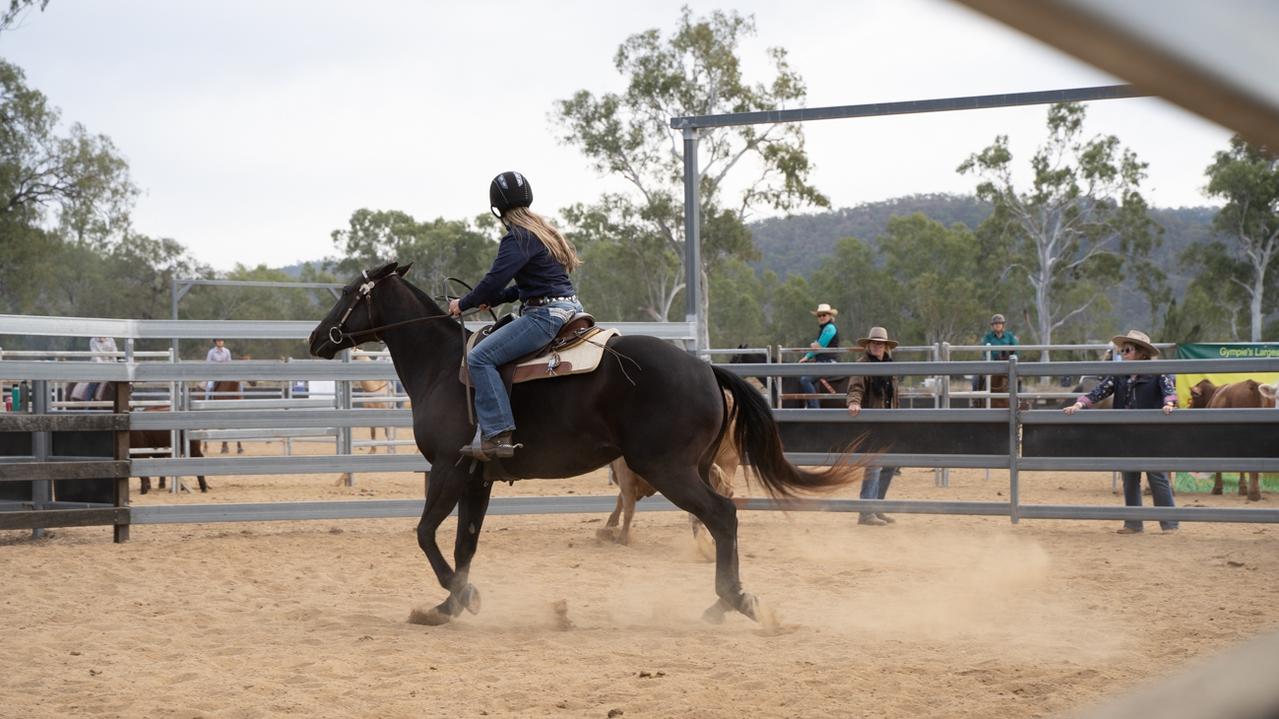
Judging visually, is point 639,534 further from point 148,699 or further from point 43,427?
point 148,699

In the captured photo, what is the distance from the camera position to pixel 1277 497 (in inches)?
530

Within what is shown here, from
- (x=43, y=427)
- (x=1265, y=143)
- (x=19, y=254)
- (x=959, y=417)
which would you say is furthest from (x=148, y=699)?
(x=19, y=254)

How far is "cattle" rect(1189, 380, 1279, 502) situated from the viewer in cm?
1305

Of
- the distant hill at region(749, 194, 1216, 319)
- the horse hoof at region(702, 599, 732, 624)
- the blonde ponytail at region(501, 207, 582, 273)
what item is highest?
the distant hill at region(749, 194, 1216, 319)

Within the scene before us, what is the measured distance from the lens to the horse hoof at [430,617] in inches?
261

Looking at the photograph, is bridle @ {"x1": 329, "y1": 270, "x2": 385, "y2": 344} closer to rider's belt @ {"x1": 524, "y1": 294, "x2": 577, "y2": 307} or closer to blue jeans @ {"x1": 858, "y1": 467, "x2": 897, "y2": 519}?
rider's belt @ {"x1": 524, "y1": 294, "x2": 577, "y2": 307}

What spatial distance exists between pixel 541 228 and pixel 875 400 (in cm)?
587

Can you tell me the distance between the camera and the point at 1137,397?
34.8 ft

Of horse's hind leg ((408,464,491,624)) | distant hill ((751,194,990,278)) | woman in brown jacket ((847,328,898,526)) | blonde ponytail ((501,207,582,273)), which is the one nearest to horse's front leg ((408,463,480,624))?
horse's hind leg ((408,464,491,624))

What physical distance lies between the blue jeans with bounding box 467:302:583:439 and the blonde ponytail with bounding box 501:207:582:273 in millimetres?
Answer: 313

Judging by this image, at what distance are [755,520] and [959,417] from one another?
8.12 ft

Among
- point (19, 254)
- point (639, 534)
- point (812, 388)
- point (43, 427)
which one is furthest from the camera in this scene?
point (19, 254)

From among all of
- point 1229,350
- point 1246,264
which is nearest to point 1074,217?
point 1246,264

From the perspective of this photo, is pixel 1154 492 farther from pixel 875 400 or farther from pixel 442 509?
pixel 442 509
